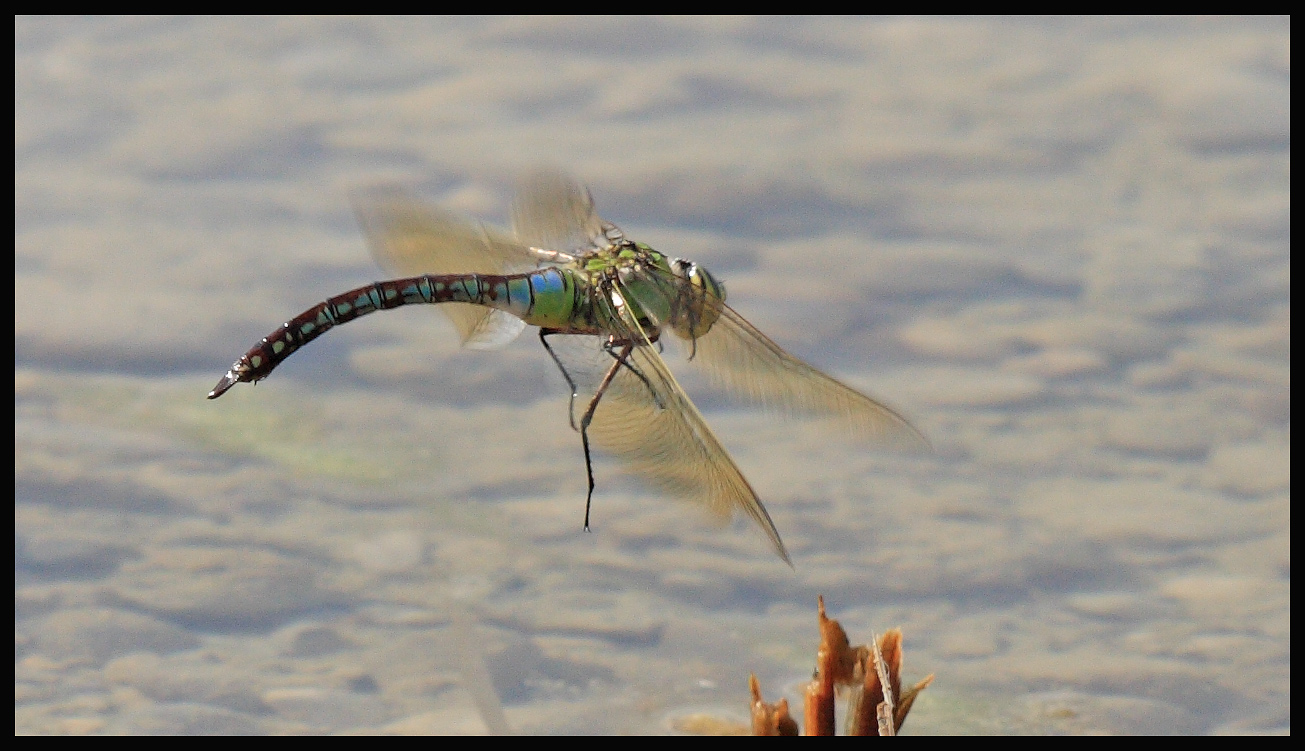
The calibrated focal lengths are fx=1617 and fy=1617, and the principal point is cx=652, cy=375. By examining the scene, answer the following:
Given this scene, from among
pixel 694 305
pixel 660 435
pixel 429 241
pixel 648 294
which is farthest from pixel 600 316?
pixel 429 241

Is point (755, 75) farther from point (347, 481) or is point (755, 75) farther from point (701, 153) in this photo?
point (347, 481)

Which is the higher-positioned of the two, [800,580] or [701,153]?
[701,153]

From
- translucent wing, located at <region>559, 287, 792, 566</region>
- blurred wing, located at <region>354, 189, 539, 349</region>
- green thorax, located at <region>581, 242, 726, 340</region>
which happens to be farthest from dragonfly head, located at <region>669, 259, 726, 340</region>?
blurred wing, located at <region>354, 189, 539, 349</region>

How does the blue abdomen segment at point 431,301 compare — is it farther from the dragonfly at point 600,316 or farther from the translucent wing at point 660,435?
the translucent wing at point 660,435

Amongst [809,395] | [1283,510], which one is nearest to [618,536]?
[809,395]

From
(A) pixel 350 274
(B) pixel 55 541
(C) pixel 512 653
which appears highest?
(A) pixel 350 274

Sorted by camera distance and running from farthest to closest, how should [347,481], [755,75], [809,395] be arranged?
[755,75], [347,481], [809,395]

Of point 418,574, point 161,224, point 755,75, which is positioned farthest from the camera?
point 755,75

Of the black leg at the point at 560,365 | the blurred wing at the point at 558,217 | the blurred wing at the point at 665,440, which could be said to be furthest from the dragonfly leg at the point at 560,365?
the blurred wing at the point at 558,217
